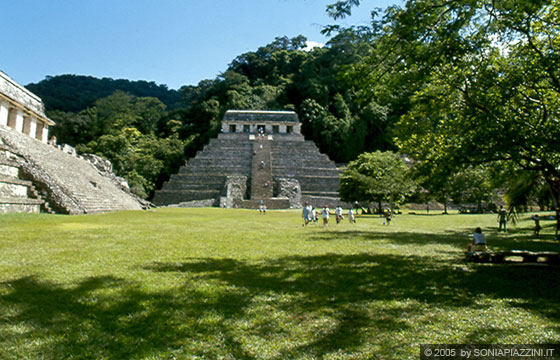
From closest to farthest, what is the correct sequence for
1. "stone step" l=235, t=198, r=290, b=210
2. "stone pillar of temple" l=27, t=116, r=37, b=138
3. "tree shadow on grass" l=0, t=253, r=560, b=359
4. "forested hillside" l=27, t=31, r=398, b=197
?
"tree shadow on grass" l=0, t=253, r=560, b=359 < "stone pillar of temple" l=27, t=116, r=37, b=138 < "stone step" l=235, t=198, r=290, b=210 < "forested hillside" l=27, t=31, r=398, b=197

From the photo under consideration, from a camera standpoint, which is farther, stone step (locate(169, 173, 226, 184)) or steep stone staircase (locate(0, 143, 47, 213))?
stone step (locate(169, 173, 226, 184))

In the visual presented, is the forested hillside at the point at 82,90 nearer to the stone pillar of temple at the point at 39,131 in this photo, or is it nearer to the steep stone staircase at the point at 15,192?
the stone pillar of temple at the point at 39,131

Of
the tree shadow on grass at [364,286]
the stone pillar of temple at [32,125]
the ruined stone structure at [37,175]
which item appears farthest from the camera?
the stone pillar of temple at [32,125]

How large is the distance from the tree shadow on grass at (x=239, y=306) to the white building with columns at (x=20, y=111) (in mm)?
19485

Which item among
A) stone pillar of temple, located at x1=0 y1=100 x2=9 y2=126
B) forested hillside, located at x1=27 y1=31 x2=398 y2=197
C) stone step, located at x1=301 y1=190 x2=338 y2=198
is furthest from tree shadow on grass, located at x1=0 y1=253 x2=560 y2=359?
forested hillside, located at x1=27 y1=31 x2=398 y2=197

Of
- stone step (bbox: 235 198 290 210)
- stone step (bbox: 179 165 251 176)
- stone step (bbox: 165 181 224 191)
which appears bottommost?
stone step (bbox: 235 198 290 210)

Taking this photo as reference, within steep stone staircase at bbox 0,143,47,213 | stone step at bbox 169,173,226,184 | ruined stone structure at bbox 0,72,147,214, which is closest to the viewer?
steep stone staircase at bbox 0,143,47,213

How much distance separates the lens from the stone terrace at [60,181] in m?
15.8

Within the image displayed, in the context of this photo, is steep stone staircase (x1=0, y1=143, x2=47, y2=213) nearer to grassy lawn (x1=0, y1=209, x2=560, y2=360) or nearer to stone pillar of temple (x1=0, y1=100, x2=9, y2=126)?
stone pillar of temple (x1=0, y1=100, x2=9, y2=126)

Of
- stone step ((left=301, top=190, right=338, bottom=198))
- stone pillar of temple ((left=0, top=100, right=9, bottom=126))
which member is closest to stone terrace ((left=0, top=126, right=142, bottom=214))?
stone pillar of temple ((left=0, top=100, right=9, bottom=126))

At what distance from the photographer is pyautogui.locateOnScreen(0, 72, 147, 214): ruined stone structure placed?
14852 millimetres

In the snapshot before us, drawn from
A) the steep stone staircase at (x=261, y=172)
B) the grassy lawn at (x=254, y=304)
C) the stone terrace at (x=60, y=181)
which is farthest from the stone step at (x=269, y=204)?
the grassy lawn at (x=254, y=304)

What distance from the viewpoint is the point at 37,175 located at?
628 inches

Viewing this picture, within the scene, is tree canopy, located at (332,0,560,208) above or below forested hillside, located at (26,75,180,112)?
below
